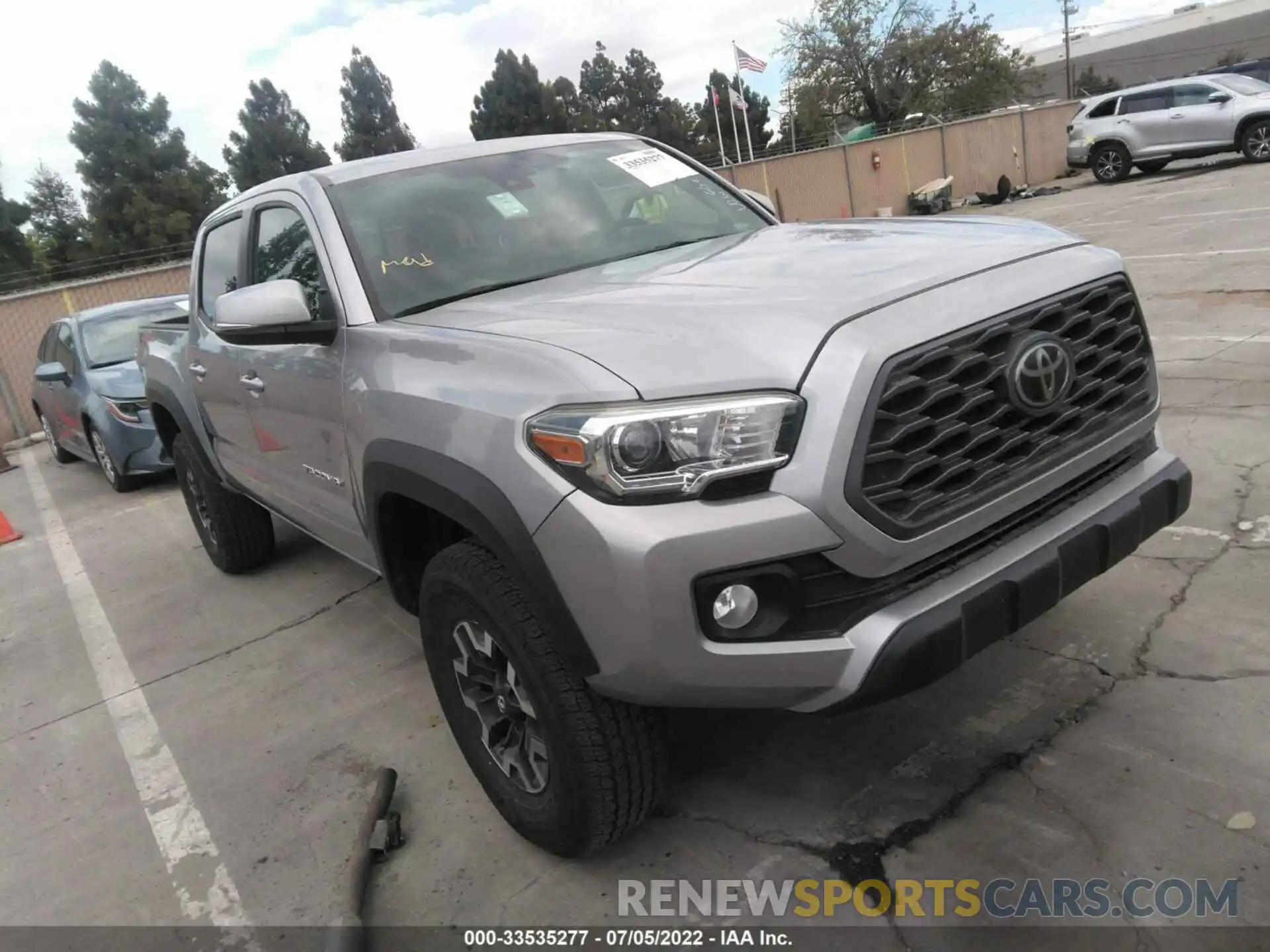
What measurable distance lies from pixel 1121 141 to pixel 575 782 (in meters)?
21.2

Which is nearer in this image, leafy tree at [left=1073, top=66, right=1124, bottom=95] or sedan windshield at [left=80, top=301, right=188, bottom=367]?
sedan windshield at [left=80, top=301, right=188, bottom=367]

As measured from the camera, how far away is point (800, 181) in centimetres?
2252

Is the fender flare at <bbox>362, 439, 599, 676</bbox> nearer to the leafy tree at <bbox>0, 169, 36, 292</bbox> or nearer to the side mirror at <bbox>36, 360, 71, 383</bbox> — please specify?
the side mirror at <bbox>36, 360, 71, 383</bbox>

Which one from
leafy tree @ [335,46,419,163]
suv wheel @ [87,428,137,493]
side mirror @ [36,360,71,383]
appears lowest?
suv wheel @ [87,428,137,493]

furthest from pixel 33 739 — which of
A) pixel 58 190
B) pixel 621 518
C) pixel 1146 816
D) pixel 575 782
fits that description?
pixel 58 190

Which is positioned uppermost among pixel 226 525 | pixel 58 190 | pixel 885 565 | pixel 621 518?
pixel 58 190

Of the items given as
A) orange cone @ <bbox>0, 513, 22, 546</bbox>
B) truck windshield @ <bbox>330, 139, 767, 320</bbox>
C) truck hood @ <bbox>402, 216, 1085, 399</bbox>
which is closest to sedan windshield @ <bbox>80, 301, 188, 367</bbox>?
orange cone @ <bbox>0, 513, 22, 546</bbox>

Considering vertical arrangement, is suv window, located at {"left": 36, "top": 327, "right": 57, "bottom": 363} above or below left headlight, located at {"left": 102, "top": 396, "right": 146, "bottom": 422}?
above

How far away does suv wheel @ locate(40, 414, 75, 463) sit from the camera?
996 cm

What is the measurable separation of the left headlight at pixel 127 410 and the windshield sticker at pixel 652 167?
5.48 meters

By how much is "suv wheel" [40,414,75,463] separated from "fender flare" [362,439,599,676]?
9.08m

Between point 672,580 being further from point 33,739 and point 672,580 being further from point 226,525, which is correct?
point 226,525

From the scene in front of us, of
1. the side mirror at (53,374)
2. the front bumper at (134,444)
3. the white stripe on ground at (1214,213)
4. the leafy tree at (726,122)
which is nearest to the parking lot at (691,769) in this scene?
the front bumper at (134,444)

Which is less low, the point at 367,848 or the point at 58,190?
the point at 58,190
